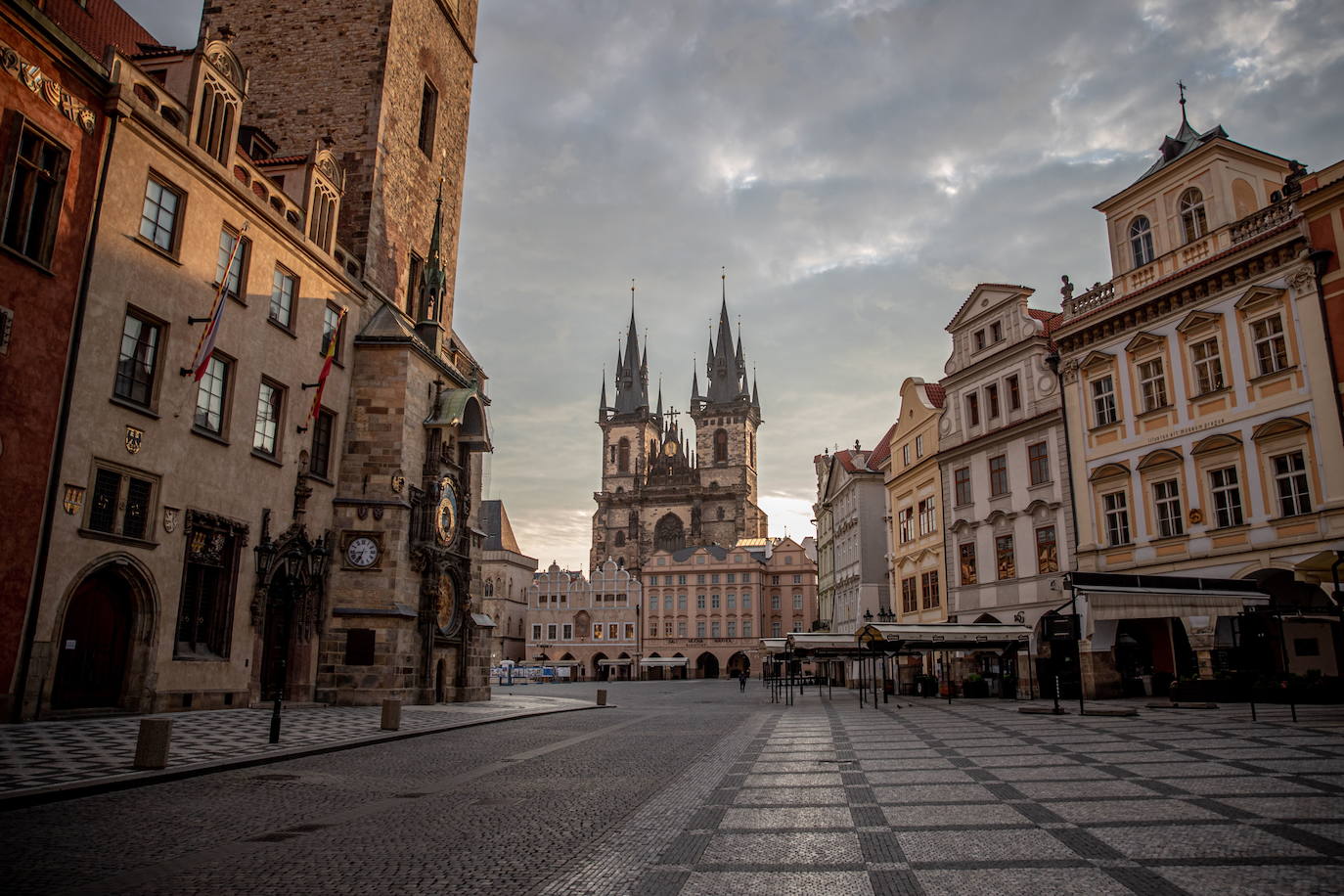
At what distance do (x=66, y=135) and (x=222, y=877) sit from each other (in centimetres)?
1545

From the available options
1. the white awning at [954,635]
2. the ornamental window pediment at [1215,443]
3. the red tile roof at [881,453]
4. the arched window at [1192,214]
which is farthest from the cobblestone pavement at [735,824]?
the red tile roof at [881,453]

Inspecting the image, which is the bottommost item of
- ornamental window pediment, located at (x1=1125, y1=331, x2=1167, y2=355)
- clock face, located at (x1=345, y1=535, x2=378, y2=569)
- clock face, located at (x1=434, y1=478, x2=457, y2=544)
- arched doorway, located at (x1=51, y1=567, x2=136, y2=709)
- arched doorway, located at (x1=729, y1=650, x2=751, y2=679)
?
arched doorway, located at (x1=729, y1=650, x2=751, y2=679)

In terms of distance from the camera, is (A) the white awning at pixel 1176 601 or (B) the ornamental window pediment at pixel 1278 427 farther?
(B) the ornamental window pediment at pixel 1278 427

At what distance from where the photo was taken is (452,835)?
729cm

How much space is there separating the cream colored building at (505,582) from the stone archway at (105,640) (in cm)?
7712

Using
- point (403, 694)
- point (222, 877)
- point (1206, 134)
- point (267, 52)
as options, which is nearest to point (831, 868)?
point (222, 877)

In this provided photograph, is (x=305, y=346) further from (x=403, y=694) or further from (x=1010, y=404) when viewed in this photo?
(x=1010, y=404)

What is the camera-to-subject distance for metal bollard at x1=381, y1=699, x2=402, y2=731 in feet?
55.6

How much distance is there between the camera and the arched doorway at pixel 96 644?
1644cm

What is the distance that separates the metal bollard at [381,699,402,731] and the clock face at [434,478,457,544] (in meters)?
10.3

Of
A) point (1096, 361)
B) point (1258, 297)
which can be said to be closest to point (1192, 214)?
point (1258, 297)

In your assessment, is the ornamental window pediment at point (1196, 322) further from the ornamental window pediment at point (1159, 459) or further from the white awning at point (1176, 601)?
the white awning at point (1176, 601)

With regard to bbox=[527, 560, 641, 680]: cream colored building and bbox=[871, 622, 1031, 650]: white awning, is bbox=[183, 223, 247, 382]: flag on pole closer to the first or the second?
bbox=[871, 622, 1031, 650]: white awning

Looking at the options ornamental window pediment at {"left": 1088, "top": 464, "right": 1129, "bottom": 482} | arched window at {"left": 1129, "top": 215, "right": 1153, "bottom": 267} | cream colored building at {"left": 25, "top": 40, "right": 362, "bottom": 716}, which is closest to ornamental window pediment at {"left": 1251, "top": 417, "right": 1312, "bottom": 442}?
ornamental window pediment at {"left": 1088, "top": 464, "right": 1129, "bottom": 482}
